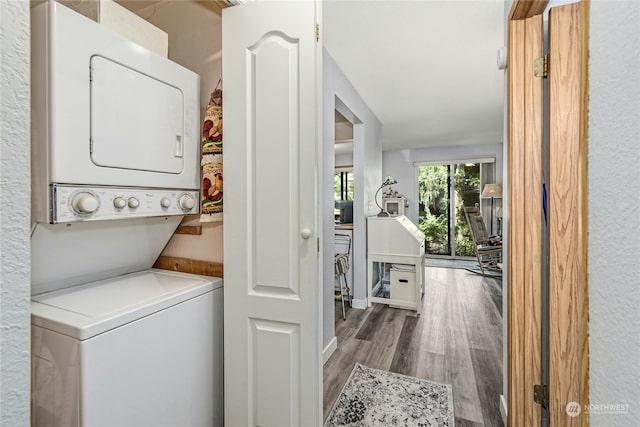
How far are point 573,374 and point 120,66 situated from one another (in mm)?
2187

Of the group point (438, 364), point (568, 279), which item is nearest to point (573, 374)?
point (568, 279)

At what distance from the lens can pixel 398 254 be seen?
11.6 feet

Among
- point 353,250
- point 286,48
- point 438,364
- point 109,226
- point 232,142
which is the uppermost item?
point 286,48

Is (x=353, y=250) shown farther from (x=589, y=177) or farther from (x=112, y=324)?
(x=589, y=177)

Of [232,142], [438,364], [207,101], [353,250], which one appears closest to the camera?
[232,142]

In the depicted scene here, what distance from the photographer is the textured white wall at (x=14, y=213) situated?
0.44m

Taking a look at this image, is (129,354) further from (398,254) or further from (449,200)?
(449,200)

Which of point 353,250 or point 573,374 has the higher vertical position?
point 353,250

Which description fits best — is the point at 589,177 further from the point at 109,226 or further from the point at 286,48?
the point at 109,226

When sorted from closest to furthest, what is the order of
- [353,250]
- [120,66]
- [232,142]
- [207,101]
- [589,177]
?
[589,177] → [120,66] → [232,142] → [207,101] → [353,250]

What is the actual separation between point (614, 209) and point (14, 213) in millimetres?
957

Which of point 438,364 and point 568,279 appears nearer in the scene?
point 568,279

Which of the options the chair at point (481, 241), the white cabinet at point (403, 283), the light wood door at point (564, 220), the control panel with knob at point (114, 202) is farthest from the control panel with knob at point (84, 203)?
the chair at point (481, 241)

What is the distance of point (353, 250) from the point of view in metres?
3.67
